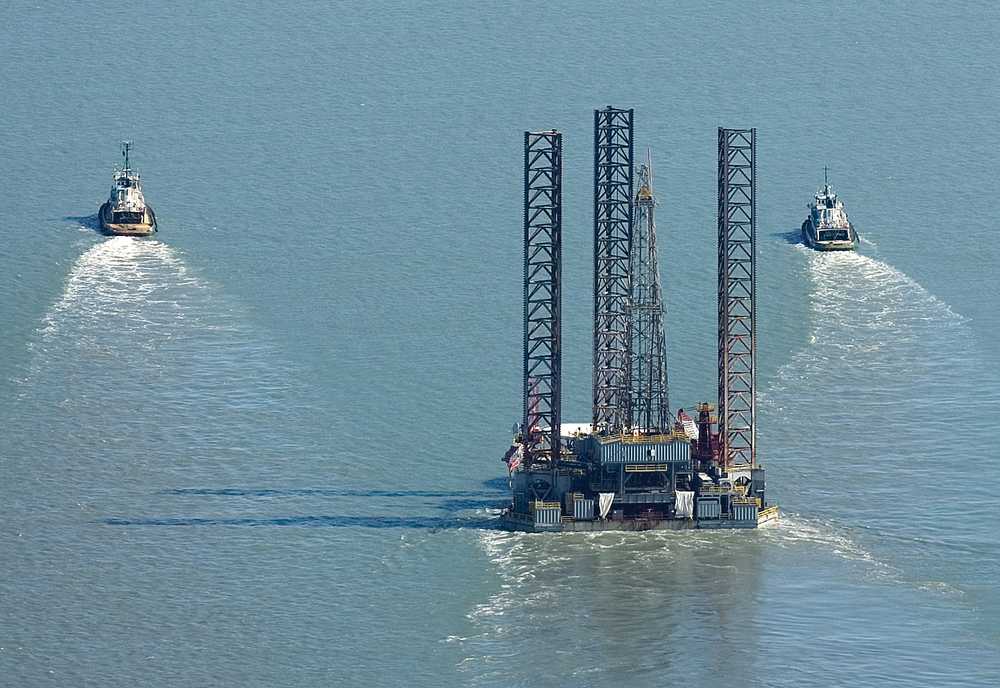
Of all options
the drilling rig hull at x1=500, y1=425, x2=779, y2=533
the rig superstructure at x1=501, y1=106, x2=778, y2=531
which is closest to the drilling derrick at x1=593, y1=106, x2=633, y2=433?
the rig superstructure at x1=501, y1=106, x2=778, y2=531

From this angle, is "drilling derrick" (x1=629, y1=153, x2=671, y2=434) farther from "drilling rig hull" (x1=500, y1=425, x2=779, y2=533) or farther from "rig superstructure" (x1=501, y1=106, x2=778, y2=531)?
"drilling rig hull" (x1=500, y1=425, x2=779, y2=533)

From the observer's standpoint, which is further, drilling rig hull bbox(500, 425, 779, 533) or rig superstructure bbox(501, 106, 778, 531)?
rig superstructure bbox(501, 106, 778, 531)

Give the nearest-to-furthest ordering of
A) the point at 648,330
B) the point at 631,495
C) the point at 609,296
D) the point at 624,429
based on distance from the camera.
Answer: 1. the point at 631,495
2. the point at 624,429
3. the point at 609,296
4. the point at 648,330

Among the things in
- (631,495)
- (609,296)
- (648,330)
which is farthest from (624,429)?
(609,296)

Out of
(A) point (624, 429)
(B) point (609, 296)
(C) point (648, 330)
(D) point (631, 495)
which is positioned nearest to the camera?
(D) point (631, 495)

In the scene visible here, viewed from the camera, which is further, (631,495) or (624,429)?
(624,429)

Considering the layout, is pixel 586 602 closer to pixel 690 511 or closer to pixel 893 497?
pixel 690 511

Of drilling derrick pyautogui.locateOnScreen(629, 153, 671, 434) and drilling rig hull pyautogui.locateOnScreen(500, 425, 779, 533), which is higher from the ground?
drilling derrick pyautogui.locateOnScreen(629, 153, 671, 434)

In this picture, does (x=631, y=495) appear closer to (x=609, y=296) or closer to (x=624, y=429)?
(x=624, y=429)

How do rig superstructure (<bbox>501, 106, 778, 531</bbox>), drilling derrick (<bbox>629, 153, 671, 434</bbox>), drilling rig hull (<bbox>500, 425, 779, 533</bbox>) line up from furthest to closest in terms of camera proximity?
drilling derrick (<bbox>629, 153, 671, 434</bbox>) < rig superstructure (<bbox>501, 106, 778, 531</bbox>) < drilling rig hull (<bbox>500, 425, 779, 533</bbox>)
